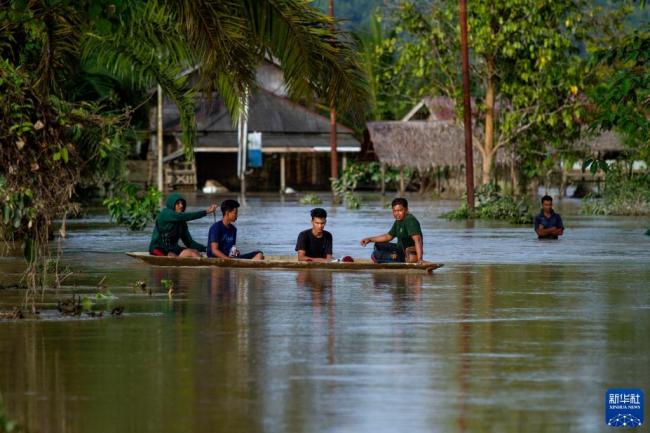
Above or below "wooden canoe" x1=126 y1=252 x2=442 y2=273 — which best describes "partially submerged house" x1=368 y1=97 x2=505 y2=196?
above

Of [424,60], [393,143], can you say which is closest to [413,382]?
[424,60]

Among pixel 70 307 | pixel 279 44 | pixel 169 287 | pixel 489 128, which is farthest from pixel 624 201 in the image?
pixel 70 307

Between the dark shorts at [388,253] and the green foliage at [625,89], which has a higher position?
the green foliage at [625,89]

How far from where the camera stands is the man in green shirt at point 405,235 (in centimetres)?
1897

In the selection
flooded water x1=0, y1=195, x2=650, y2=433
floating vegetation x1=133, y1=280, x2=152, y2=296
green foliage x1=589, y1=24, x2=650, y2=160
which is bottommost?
flooded water x1=0, y1=195, x2=650, y2=433

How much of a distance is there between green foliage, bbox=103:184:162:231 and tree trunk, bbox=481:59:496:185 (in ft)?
84.3

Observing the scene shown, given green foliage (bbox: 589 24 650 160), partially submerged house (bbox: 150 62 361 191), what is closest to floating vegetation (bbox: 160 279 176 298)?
green foliage (bbox: 589 24 650 160)

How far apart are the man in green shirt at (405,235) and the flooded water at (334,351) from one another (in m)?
0.39

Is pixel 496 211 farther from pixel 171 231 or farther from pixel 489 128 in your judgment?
pixel 171 231

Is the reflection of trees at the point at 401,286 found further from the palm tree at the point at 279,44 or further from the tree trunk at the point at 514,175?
the tree trunk at the point at 514,175

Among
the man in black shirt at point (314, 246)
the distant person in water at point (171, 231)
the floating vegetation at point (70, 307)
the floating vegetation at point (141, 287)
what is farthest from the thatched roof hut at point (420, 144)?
the floating vegetation at point (70, 307)

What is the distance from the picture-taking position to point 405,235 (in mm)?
19344

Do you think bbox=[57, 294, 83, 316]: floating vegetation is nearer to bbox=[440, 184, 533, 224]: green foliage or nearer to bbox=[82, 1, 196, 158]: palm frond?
bbox=[82, 1, 196, 158]: palm frond

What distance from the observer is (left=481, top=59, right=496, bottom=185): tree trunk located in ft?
185
